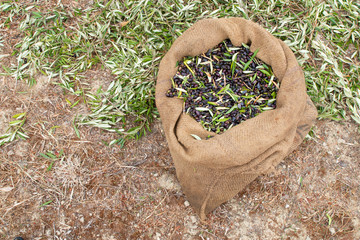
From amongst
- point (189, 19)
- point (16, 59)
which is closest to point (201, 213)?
point (189, 19)

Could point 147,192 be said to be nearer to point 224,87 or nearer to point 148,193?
point 148,193

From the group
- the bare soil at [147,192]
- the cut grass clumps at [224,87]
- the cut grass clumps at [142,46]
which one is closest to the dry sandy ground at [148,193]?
the bare soil at [147,192]

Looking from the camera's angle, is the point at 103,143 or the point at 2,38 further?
the point at 2,38

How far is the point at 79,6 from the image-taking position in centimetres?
297

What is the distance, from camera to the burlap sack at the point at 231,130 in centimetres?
200

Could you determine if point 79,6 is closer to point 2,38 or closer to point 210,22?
point 2,38

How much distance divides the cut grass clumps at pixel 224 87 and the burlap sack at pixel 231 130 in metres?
0.06

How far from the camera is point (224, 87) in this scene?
2.24 m

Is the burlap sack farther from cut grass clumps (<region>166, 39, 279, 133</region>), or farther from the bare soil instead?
the bare soil

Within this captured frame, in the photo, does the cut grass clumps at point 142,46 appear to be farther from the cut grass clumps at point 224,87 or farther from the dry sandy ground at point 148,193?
the cut grass clumps at point 224,87

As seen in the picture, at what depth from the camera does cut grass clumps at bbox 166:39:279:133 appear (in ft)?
7.20

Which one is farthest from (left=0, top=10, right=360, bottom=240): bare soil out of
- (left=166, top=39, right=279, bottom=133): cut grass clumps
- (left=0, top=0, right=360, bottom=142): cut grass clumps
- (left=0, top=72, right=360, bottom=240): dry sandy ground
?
(left=166, top=39, right=279, bottom=133): cut grass clumps

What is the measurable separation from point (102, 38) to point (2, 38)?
1.16 m

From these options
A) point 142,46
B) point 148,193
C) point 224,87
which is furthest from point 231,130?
point 142,46
